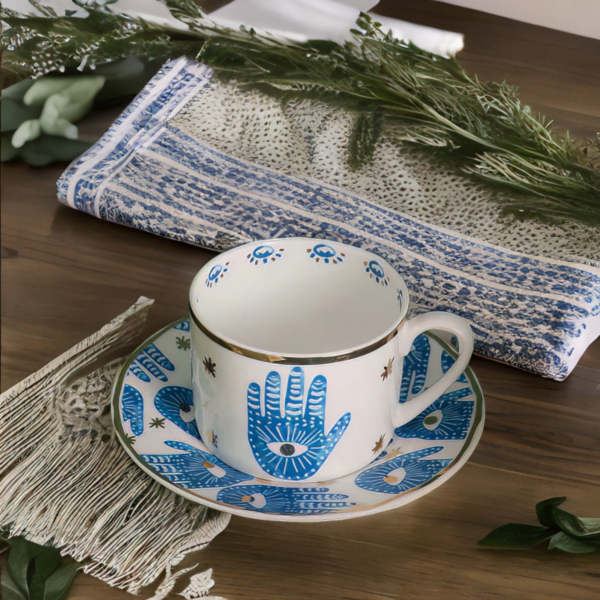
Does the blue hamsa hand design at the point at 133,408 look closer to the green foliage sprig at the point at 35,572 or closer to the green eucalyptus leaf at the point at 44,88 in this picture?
the green foliage sprig at the point at 35,572

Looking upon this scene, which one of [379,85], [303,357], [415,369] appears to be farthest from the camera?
[379,85]

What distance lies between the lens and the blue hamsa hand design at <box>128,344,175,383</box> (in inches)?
15.7

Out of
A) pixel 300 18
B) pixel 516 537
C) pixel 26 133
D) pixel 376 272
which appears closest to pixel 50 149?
pixel 26 133

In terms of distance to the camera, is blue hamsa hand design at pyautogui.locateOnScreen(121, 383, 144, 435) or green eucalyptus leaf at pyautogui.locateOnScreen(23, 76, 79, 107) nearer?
blue hamsa hand design at pyautogui.locateOnScreen(121, 383, 144, 435)

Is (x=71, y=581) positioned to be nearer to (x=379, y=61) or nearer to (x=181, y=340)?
(x=181, y=340)

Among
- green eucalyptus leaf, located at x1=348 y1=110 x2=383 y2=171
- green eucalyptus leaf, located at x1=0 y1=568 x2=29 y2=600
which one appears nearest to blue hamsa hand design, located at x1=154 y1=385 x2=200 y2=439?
green eucalyptus leaf, located at x1=0 y1=568 x2=29 y2=600

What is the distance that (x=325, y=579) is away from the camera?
1.06ft

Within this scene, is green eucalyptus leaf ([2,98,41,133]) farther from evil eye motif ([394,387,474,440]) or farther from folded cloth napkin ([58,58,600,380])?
evil eye motif ([394,387,474,440])

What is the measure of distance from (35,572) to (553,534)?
0.24 m

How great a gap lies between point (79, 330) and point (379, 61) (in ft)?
0.97

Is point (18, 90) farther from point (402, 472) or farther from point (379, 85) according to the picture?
point (402, 472)

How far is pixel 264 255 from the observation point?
41 cm

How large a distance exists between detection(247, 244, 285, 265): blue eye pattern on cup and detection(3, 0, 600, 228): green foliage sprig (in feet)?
0.61

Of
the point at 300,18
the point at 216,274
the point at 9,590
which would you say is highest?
the point at 300,18
